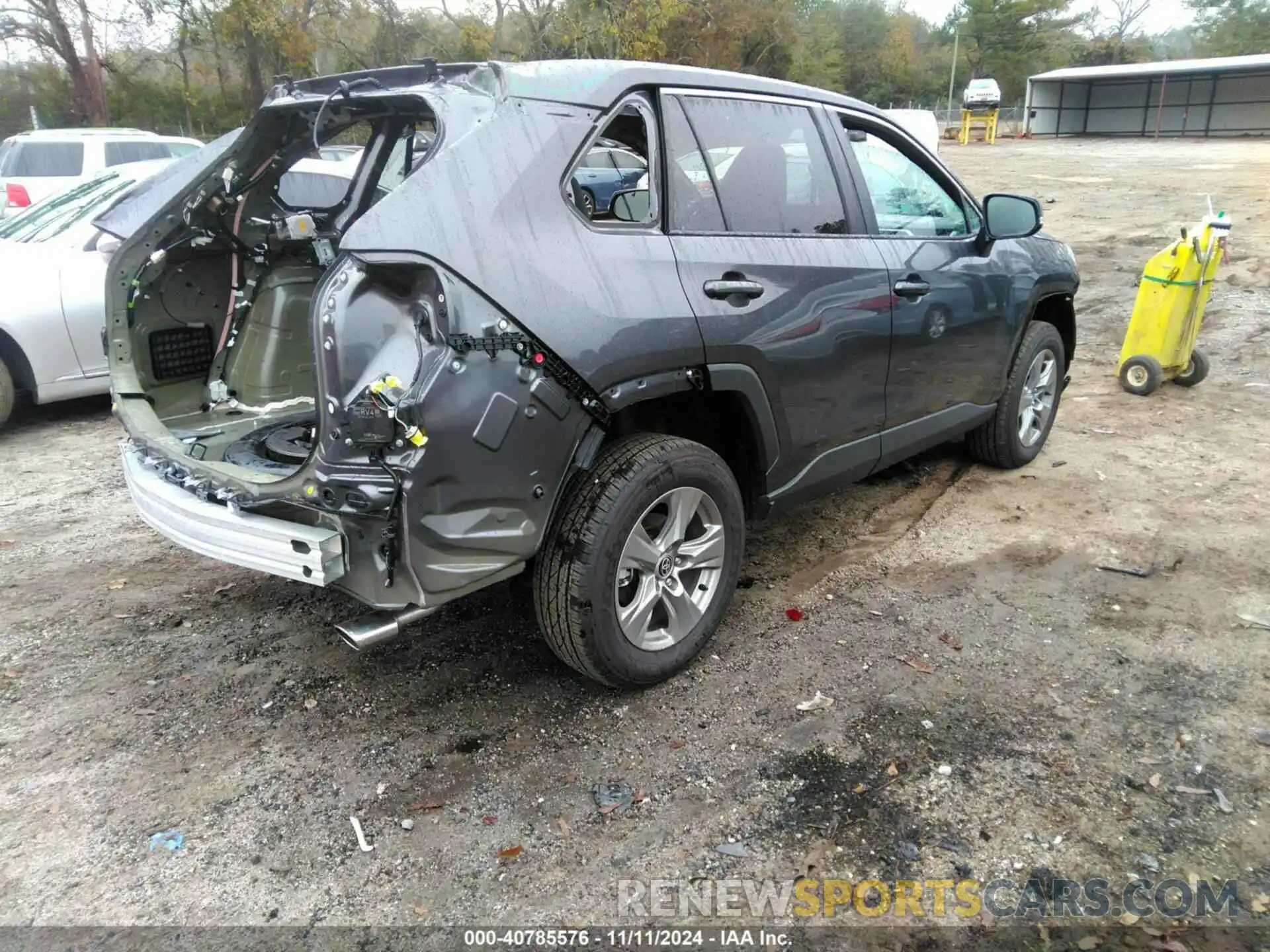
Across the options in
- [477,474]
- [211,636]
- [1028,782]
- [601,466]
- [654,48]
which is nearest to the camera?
[477,474]

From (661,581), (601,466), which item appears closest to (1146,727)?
(661,581)

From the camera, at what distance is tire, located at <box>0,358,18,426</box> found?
19.2 feet

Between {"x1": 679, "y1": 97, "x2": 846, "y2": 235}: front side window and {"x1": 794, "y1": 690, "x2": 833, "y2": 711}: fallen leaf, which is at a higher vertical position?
{"x1": 679, "y1": 97, "x2": 846, "y2": 235}: front side window

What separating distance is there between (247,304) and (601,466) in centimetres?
208

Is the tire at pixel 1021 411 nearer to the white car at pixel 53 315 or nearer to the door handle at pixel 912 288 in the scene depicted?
the door handle at pixel 912 288

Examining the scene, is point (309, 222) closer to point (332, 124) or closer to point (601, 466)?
point (332, 124)

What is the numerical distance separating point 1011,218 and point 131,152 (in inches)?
498

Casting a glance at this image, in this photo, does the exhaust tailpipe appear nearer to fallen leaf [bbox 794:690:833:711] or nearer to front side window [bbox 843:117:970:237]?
fallen leaf [bbox 794:690:833:711]

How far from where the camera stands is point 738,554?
11.0 feet

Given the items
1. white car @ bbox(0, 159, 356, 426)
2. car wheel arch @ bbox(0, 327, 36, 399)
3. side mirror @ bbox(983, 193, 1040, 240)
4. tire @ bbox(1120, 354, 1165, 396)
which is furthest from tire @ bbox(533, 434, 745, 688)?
car wheel arch @ bbox(0, 327, 36, 399)

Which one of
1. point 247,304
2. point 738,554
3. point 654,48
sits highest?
point 654,48

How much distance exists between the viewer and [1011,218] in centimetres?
424

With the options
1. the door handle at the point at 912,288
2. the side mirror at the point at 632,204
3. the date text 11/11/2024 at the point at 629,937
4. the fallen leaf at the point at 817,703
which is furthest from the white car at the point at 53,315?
the date text 11/11/2024 at the point at 629,937

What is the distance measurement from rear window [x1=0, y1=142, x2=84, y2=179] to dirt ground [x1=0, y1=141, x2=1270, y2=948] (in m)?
9.66
